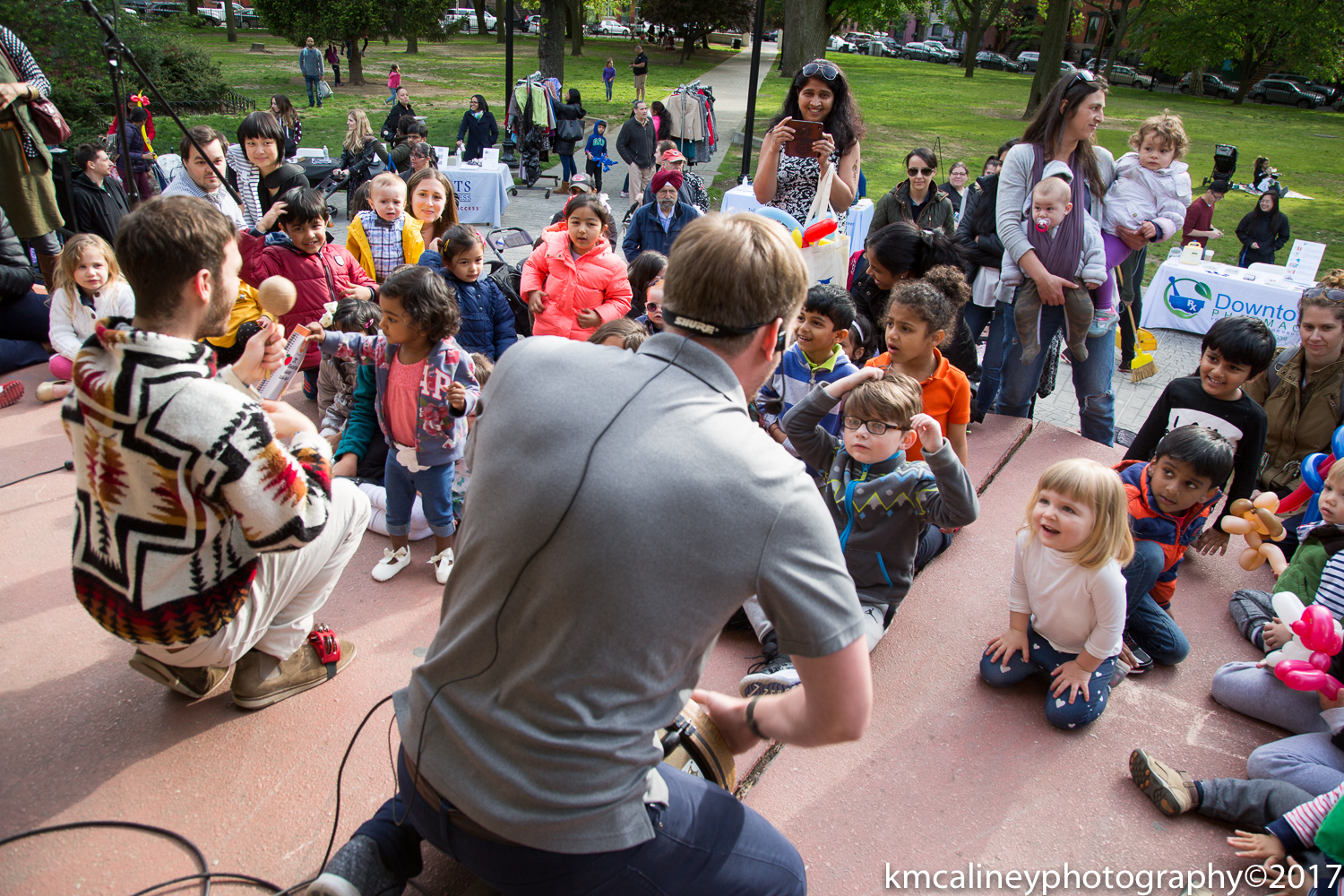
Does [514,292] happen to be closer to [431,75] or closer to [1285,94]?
[431,75]

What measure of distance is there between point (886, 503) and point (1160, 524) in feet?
3.76

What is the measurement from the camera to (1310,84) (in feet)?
134

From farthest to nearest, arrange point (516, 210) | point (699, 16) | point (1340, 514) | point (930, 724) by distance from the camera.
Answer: point (699, 16) < point (516, 210) < point (1340, 514) < point (930, 724)

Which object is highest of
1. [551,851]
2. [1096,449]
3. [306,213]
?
[306,213]

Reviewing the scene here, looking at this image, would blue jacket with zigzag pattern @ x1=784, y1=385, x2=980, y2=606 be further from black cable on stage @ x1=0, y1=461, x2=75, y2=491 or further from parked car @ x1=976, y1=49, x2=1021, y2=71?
parked car @ x1=976, y1=49, x2=1021, y2=71

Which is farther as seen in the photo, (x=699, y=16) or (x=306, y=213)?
(x=699, y=16)

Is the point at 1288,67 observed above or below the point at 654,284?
above

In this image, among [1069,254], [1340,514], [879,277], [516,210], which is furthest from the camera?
[516,210]

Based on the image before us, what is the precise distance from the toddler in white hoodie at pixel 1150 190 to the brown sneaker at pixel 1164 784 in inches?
130

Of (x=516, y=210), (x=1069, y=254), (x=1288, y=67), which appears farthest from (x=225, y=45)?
(x=1288, y=67)

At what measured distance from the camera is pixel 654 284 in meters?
4.89

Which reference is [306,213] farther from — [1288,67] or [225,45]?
[1288,67]

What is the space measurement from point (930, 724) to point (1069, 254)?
2794 millimetres

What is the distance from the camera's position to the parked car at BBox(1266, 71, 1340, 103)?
3956 cm
